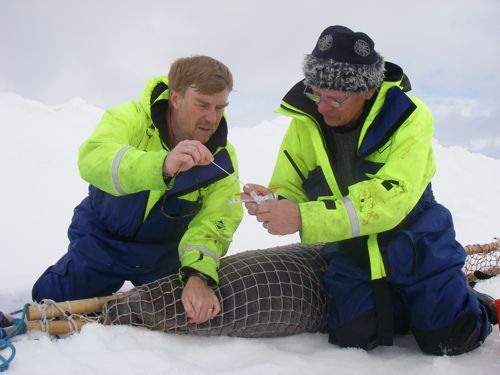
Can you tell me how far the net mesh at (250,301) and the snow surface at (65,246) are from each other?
62mm

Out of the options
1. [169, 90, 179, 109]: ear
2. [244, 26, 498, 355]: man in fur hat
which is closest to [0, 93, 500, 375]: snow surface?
[244, 26, 498, 355]: man in fur hat

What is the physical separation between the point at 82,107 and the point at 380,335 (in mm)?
9566

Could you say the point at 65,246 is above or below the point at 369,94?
below

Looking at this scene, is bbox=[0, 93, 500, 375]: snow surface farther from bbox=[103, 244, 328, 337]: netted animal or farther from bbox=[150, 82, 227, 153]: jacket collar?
bbox=[150, 82, 227, 153]: jacket collar

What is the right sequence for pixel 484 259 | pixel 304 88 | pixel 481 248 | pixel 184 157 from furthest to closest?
pixel 484 259
pixel 481 248
pixel 304 88
pixel 184 157

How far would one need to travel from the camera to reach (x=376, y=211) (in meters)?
2.09

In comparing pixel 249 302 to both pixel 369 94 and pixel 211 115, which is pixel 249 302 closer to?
pixel 211 115

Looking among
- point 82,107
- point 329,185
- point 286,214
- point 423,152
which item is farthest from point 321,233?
point 82,107

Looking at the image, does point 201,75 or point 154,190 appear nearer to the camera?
point 201,75

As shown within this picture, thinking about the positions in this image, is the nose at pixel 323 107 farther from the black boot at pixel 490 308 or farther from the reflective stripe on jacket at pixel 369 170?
the black boot at pixel 490 308

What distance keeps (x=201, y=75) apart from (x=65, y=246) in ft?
8.95

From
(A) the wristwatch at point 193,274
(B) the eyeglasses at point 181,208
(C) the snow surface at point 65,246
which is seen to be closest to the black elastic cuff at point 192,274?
(A) the wristwatch at point 193,274

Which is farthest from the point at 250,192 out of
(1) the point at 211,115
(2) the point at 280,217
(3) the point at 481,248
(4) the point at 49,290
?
(3) the point at 481,248

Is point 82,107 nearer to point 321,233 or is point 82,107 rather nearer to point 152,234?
point 152,234
